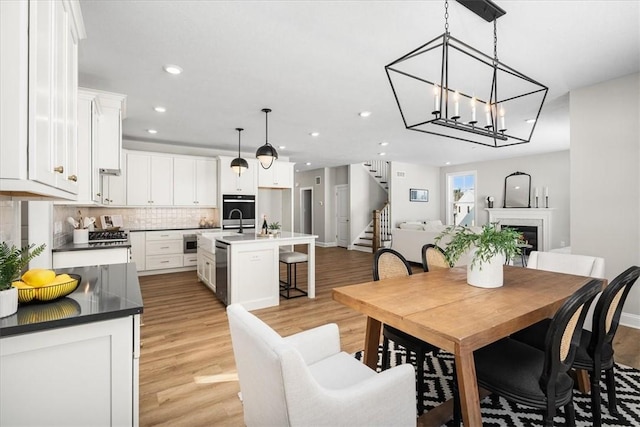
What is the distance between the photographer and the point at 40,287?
131 cm

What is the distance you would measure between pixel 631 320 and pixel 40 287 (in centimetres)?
488

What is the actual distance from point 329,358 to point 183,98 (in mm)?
3556

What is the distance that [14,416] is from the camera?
111 centimetres

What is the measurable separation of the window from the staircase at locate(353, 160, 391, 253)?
7.21 ft

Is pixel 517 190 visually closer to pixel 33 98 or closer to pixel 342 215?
pixel 342 215

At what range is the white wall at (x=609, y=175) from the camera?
322 cm

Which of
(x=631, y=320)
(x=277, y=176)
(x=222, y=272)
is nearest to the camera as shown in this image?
(x=631, y=320)

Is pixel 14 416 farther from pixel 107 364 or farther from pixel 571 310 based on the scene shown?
pixel 571 310

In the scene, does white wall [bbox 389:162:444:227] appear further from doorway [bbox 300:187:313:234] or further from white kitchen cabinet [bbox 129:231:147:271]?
white kitchen cabinet [bbox 129:231:147:271]

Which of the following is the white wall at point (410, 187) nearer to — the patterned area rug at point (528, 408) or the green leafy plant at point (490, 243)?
the patterned area rug at point (528, 408)

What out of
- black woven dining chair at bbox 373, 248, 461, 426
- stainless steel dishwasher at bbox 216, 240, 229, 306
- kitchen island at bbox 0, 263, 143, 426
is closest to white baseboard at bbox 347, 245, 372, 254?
stainless steel dishwasher at bbox 216, 240, 229, 306

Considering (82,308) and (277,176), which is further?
(277,176)

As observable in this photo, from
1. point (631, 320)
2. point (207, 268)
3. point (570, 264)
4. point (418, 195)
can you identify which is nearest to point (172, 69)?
point (207, 268)

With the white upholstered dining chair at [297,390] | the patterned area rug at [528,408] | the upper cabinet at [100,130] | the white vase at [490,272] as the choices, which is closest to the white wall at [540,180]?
the patterned area rug at [528,408]
